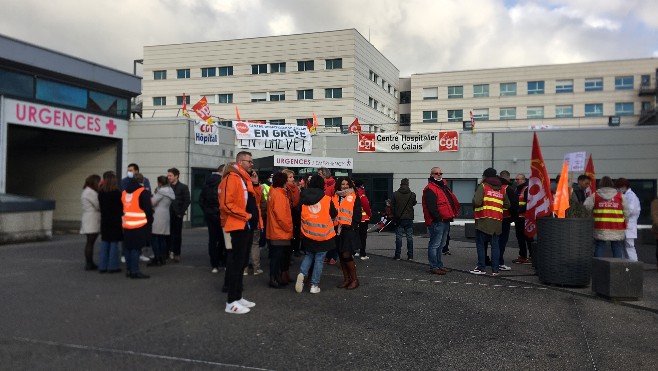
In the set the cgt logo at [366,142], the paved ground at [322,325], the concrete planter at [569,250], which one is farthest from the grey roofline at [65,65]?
the concrete planter at [569,250]

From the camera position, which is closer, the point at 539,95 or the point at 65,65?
the point at 65,65

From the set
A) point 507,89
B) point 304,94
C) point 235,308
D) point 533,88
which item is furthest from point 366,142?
point 533,88

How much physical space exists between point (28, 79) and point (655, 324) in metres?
17.0

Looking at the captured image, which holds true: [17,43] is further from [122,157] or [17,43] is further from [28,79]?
[122,157]

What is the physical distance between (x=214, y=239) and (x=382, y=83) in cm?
4912

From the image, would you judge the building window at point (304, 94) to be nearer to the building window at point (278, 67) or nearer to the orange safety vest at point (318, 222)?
the building window at point (278, 67)

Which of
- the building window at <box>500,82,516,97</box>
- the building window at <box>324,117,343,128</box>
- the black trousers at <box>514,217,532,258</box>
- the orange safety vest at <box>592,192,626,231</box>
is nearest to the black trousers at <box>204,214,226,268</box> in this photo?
the black trousers at <box>514,217,532,258</box>

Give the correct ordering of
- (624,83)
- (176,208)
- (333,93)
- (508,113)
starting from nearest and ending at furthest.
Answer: (176,208) → (333,93) → (624,83) → (508,113)

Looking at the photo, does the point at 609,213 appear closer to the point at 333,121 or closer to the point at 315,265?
the point at 315,265

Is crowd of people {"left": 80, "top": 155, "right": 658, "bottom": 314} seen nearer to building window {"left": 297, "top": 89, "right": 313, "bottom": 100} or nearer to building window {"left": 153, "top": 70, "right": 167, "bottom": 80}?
building window {"left": 297, "top": 89, "right": 313, "bottom": 100}

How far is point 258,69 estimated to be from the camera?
50.0m

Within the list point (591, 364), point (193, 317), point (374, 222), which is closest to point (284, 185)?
point (193, 317)

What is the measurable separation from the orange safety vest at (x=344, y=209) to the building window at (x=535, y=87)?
54115mm

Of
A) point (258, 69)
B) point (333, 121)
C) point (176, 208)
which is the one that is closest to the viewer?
point (176, 208)
